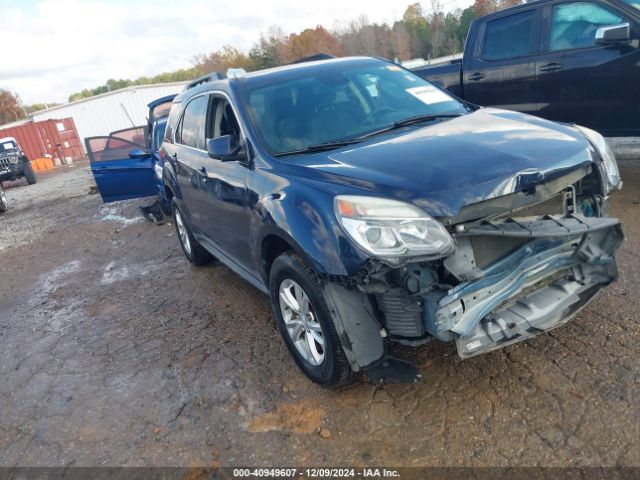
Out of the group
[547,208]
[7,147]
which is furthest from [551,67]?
[7,147]

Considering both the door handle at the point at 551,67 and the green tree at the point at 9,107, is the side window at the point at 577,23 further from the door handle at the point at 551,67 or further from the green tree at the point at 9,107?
the green tree at the point at 9,107

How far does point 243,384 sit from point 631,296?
267 cm

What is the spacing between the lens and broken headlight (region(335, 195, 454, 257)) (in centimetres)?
246

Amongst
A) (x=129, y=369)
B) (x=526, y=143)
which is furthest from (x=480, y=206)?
(x=129, y=369)

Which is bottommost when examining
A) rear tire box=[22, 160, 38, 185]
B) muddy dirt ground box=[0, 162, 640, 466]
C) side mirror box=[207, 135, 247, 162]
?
rear tire box=[22, 160, 38, 185]

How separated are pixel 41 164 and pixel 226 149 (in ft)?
92.2

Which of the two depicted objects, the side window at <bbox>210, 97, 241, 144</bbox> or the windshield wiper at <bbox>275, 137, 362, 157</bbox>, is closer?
the windshield wiper at <bbox>275, 137, 362, 157</bbox>

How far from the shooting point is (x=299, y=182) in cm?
291

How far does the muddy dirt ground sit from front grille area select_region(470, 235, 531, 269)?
766mm

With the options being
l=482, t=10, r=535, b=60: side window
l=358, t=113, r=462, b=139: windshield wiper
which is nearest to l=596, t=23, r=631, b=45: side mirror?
l=482, t=10, r=535, b=60: side window

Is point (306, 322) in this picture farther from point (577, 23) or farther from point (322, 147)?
point (577, 23)

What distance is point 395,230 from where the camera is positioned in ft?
8.14

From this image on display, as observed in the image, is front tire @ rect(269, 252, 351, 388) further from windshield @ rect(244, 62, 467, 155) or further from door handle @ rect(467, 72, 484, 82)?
door handle @ rect(467, 72, 484, 82)

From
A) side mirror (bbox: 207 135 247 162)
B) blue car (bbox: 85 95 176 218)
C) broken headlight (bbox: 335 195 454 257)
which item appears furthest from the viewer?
blue car (bbox: 85 95 176 218)
